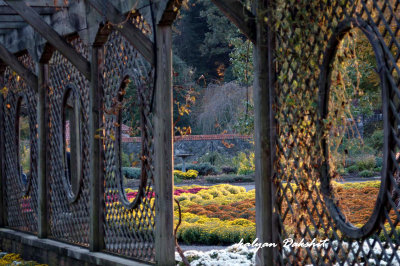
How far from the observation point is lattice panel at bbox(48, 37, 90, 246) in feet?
23.4

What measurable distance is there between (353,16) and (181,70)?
2689 cm

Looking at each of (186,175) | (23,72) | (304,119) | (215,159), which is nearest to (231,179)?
(186,175)

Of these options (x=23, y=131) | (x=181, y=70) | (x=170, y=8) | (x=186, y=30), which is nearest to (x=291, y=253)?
(x=170, y=8)

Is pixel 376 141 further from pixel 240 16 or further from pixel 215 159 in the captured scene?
pixel 240 16

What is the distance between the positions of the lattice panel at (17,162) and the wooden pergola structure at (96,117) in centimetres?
2

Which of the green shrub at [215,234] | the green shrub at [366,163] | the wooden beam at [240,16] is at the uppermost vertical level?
the wooden beam at [240,16]

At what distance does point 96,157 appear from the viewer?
657 cm

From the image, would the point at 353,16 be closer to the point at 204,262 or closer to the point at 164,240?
the point at 164,240

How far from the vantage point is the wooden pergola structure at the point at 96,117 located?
16.9ft

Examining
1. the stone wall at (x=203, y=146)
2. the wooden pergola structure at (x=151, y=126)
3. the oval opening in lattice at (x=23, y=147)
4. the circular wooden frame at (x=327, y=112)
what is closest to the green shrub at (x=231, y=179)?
the stone wall at (x=203, y=146)

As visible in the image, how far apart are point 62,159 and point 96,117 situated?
59.7 inches

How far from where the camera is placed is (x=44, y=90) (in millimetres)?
8188

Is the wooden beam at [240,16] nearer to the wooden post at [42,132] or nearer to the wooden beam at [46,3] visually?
the wooden beam at [46,3]

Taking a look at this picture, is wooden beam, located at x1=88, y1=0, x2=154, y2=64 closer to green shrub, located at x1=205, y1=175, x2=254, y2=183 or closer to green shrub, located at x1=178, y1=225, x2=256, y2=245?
green shrub, located at x1=178, y1=225, x2=256, y2=245
